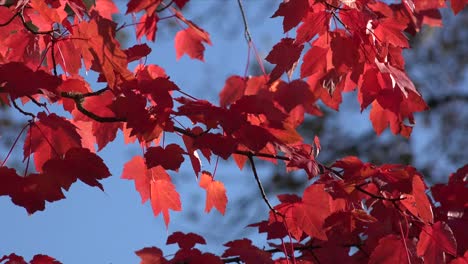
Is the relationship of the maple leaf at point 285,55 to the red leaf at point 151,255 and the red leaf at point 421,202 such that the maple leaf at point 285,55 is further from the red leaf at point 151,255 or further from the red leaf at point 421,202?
the red leaf at point 151,255

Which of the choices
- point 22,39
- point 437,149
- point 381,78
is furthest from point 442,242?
point 437,149

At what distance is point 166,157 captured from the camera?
1.57m

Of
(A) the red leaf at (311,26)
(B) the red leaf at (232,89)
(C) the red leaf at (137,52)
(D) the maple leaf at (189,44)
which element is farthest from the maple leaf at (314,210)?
(D) the maple leaf at (189,44)

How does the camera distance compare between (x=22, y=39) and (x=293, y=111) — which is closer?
(x=22, y=39)

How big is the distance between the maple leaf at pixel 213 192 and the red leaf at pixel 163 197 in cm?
11

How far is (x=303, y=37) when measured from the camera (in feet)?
5.37

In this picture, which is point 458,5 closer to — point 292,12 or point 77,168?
point 292,12

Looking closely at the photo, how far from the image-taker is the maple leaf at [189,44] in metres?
2.32

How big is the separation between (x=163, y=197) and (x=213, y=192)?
14 cm

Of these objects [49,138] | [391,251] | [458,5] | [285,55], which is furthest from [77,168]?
[458,5]

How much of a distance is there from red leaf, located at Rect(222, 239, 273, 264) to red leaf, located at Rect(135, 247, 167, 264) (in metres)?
0.15

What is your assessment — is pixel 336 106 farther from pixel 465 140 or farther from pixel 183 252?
pixel 465 140

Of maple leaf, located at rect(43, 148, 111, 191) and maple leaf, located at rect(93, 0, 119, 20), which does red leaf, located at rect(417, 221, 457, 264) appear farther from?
maple leaf, located at rect(93, 0, 119, 20)

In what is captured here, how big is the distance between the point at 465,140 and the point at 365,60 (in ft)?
13.7
